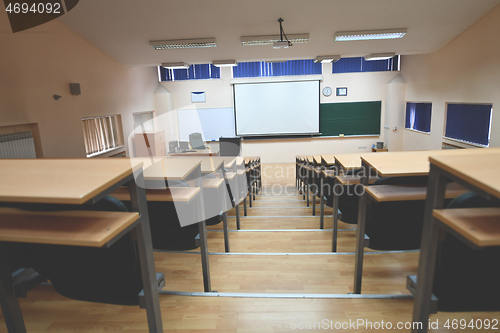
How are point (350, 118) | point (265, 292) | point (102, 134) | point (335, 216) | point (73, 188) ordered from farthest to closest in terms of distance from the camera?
point (350, 118) → point (102, 134) → point (335, 216) → point (265, 292) → point (73, 188)

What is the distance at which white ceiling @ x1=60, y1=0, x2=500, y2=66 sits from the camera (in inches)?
201

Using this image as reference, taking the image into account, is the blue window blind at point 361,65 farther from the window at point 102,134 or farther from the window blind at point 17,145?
the window blind at point 17,145

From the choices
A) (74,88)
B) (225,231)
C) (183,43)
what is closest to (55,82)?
(74,88)

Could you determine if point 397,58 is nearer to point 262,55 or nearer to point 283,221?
point 262,55

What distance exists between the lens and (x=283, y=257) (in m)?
2.92

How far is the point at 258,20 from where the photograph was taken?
5.63 m

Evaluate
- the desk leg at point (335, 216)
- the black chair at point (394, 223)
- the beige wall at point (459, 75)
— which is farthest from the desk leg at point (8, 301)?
the beige wall at point (459, 75)

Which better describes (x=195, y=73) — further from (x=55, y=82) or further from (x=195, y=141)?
(x=55, y=82)

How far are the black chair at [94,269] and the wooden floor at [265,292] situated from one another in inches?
18.3

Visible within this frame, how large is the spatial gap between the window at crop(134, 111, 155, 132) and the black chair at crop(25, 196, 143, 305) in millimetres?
7699

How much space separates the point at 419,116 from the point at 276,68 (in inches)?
182

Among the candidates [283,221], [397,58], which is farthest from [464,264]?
[397,58]

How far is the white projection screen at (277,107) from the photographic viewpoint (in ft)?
31.9

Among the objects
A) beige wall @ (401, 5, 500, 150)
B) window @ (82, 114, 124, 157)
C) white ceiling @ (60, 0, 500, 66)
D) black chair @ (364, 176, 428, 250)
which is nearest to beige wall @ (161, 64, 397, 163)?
beige wall @ (401, 5, 500, 150)
